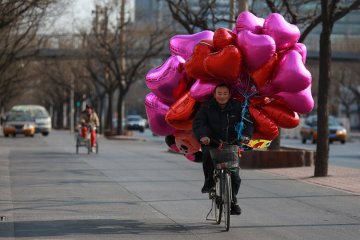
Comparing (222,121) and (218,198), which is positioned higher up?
(222,121)

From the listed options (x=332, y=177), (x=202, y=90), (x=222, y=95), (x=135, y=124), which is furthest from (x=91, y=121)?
(x=135, y=124)

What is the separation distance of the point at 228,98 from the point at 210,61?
1.60ft

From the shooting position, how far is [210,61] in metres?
8.45

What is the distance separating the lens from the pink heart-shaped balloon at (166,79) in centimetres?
889

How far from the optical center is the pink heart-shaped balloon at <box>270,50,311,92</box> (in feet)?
28.1

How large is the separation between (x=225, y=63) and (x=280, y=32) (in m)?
0.88

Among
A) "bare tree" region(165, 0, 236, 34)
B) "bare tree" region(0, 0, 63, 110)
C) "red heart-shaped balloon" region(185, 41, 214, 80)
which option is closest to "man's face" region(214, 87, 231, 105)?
"red heart-shaped balloon" region(185, 41, 214, 80)

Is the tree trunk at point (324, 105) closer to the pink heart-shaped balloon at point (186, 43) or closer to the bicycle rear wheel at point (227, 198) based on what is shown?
the pink heart-shaped balloon at point (186, 43)

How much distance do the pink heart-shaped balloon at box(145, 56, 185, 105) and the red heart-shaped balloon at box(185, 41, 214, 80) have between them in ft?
0.76

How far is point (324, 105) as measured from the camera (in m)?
16.1

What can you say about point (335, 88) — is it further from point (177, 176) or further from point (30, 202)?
point (30, 202)

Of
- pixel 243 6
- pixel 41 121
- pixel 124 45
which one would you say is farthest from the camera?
pixel 41 121

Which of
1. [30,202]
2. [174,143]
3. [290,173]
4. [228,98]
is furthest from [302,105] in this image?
[290,173]

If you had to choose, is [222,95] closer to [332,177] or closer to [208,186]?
[208,186]
